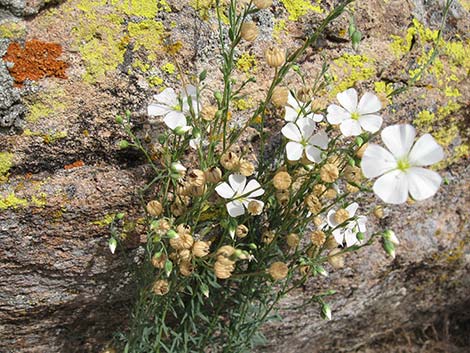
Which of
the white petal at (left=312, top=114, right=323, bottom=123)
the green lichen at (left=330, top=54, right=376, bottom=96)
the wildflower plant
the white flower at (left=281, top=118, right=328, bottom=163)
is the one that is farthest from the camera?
the green lichen at (left=330, top=54, right=376, bottom=96)

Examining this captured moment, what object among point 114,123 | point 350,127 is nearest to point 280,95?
point 350,127

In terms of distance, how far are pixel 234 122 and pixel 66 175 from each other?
551mm

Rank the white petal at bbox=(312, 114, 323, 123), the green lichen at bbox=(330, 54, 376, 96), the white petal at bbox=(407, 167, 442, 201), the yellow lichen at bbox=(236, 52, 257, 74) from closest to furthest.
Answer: the white petal at bbox=(407, 167, 442, 201), the white petal at bbox=(312, 114, 323, 123), the yellow lichen at bbox=(236, 52, 257, 74), the green lichen at bbox=(330, 54, 376, 96)

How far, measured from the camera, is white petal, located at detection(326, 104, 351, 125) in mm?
1477

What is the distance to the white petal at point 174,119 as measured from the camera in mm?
1483

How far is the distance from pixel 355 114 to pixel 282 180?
0.89 ft

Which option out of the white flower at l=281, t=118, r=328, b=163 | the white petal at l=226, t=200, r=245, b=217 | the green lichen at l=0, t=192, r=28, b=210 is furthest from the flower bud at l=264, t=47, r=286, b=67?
the green lichen at l=0, t=192, r=28, b=210

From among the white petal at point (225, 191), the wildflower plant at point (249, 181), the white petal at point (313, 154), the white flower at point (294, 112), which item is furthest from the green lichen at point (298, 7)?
the white petal at point (225, 191)

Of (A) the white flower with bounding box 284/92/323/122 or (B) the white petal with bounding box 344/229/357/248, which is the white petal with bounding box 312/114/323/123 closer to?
(A) the white flower with bounding box 284/92/323/122

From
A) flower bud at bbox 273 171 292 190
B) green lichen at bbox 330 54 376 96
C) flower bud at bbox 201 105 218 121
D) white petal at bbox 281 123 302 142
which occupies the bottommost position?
flower bud at bbox 273 171 292 190

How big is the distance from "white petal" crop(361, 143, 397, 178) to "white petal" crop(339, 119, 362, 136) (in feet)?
0.77

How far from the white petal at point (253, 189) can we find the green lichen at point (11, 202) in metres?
0.67

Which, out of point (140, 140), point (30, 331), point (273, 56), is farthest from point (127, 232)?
point (273, 56)

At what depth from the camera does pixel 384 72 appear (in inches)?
74.8
